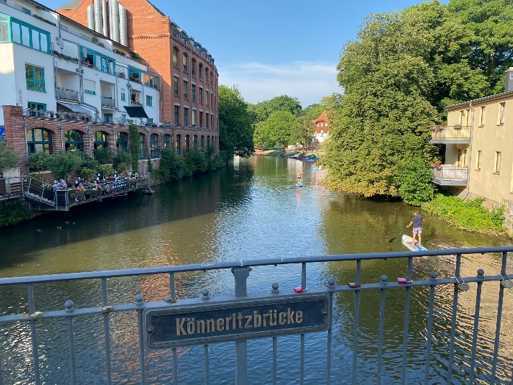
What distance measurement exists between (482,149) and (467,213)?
4796 millimetres

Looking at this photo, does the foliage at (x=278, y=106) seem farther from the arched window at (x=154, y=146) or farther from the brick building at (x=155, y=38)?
the arched window at (x=154, y=146)

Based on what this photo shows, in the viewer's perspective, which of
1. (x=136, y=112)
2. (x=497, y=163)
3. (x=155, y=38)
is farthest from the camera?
(x=155, y=38)

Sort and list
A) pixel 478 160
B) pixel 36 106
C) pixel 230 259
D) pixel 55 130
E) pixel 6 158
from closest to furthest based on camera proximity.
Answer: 1. pixel 230 259
2. pixel 6 158
3. pixel 478 160
4. pixel 55 130
5. pixel 36 106

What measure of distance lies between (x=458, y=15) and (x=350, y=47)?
12.4 metres

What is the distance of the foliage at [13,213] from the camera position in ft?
74.5

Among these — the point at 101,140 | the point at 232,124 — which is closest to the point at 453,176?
the point at 101,140

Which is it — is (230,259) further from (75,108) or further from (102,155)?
(75,108)

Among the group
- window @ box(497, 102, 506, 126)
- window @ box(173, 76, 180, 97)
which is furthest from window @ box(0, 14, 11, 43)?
window @ box(497, 102, 506, 126)

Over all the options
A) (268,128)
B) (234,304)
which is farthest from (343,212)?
(268,128)

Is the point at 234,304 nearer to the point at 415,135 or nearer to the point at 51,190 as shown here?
the point at 51,190

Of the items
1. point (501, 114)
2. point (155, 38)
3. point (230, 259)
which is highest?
point (155, 38)

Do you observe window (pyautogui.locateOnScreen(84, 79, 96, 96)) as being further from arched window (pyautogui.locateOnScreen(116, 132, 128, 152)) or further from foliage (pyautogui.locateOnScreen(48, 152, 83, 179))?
foliage (pyautogui.locateOnScreen(48, 152, 83, 179))

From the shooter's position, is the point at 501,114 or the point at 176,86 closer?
the point at 501,114

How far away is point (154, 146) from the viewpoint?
1860 inches
